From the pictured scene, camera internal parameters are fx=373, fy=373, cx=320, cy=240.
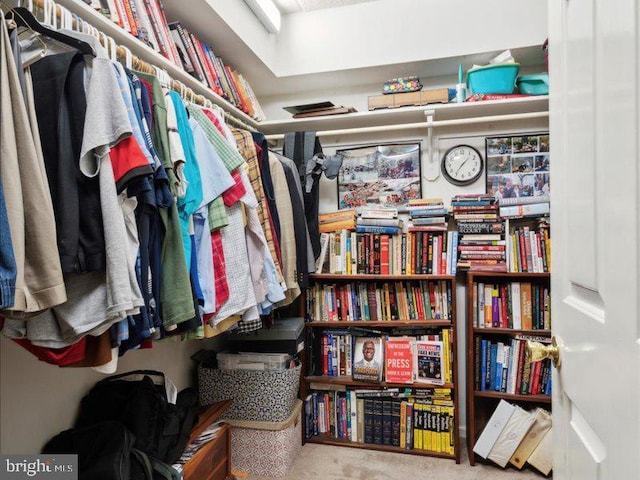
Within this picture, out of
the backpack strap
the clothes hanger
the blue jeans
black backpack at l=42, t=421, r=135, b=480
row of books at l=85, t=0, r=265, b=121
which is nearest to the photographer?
the blue jeans

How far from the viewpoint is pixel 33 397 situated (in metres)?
A: 1.26

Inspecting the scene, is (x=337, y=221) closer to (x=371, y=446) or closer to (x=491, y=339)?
(x=491, y=339)

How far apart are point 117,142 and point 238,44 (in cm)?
137

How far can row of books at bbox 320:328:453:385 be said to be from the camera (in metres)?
2.15

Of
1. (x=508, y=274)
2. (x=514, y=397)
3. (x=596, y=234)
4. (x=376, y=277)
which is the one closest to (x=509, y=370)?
(x=514, y=397)

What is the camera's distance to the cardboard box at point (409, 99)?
2.15m

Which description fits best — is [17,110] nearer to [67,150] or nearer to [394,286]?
[67,150]

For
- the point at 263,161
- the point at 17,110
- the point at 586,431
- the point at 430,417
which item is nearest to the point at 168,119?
the point at 17,110

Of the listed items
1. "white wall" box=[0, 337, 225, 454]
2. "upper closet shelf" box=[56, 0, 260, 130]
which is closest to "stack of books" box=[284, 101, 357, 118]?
"upper closet shelf" box=[56, 0, 260, 130]

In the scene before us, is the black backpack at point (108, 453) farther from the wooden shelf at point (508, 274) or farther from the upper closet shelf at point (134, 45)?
the wooden shelf at point (508, 274)

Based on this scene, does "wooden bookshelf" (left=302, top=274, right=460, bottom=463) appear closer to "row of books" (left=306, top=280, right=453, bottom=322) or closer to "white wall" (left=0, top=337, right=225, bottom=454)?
"row of books" (left=306, top=280, right=453, bottom=322)

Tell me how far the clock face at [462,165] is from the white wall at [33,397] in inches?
84.9

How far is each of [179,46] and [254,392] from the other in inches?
68.3

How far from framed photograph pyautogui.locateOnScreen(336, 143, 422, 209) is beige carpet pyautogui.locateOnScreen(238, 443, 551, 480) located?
150 cm
